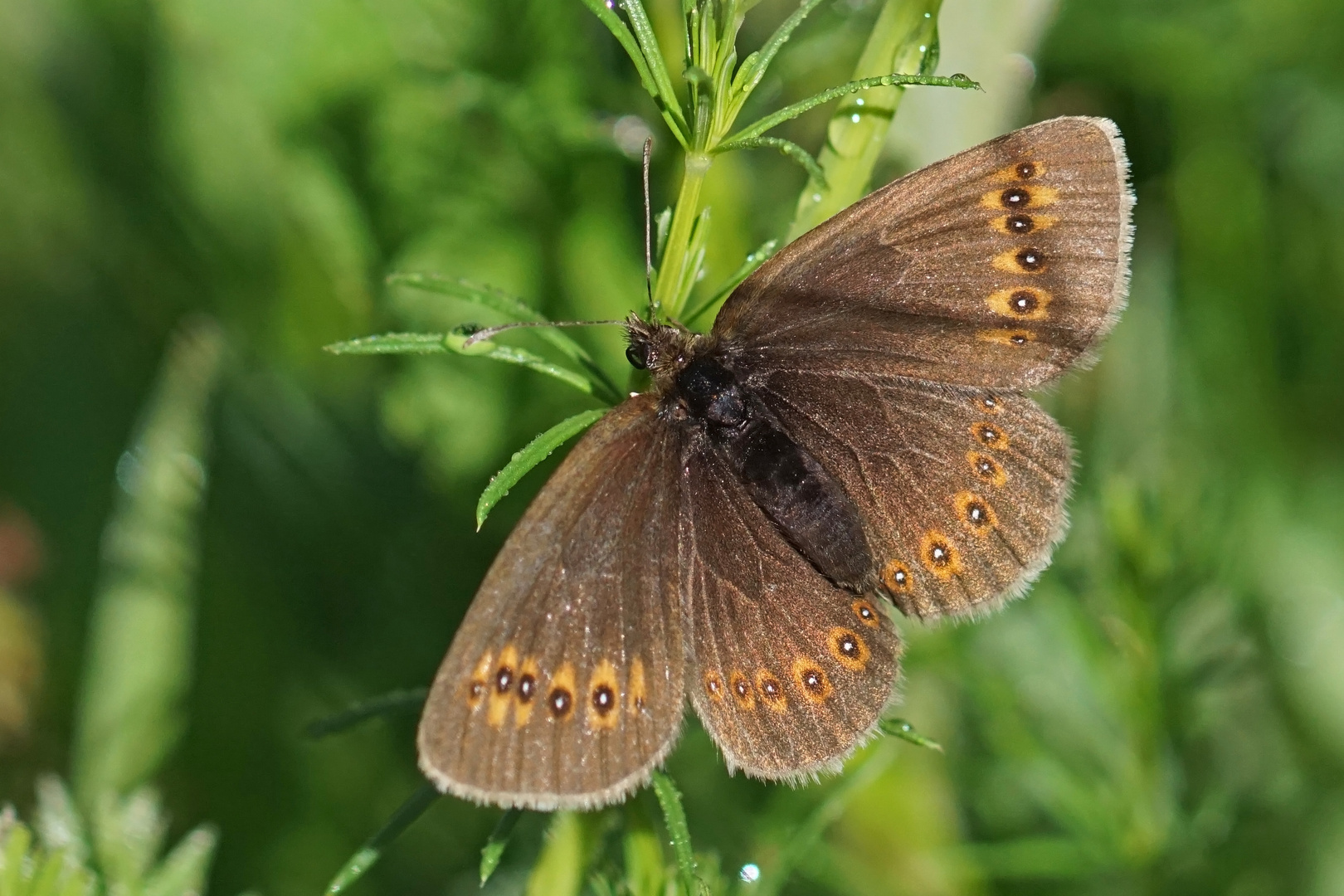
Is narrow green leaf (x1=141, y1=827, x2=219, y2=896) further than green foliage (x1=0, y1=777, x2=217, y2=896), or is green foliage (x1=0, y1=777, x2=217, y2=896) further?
narrow green leaf (x1=141, y1=827, x2=219, y2=896)

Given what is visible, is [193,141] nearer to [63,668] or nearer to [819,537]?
[63,668]

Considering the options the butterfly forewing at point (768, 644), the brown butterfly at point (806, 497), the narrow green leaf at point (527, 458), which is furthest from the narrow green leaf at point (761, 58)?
the butterfly forewing at point (768, 644)

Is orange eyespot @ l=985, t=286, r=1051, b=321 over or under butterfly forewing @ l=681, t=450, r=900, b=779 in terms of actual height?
over

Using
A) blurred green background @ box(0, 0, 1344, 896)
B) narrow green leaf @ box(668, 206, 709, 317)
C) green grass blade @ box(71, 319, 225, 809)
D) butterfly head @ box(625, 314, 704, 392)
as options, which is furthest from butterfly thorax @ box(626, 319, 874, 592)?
green grass blade @ box(71, 319, 225, 809)

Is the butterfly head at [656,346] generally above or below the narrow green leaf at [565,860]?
above

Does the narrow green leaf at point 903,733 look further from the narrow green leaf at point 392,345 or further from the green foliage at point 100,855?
the green foliage at point 100,855

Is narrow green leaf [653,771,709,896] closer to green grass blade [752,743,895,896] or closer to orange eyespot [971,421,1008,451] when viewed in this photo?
green grass blade [752,743,895,896]

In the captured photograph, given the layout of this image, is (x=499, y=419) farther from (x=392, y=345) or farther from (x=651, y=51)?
(x=651, y=51)
